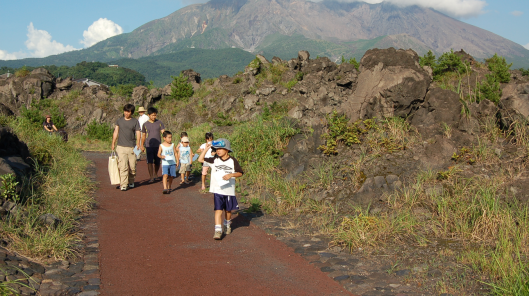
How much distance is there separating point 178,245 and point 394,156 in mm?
4750

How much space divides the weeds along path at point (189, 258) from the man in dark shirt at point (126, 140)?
1221mm

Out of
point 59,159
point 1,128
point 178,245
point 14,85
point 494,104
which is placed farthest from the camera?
point 14,85

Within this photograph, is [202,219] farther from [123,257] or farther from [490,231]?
[490,231]

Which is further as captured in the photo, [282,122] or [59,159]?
[282,122]

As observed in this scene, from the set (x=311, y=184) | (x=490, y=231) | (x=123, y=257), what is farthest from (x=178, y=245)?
(x=490, y=231)

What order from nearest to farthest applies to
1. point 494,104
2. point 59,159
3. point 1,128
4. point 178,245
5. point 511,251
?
point 511,251 → point 178,245 → point 1,128 → point 494,104 → point 59,159

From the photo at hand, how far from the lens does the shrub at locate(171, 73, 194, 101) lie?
83.5ft

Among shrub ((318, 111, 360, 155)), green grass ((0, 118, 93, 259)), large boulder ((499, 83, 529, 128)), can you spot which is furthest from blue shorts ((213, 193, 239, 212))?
large boulder ((499, 83, 529, 128))

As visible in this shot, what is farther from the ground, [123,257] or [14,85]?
[14,85]

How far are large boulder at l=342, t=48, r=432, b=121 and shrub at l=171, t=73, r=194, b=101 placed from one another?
16889mm

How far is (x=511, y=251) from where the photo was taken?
461 cm

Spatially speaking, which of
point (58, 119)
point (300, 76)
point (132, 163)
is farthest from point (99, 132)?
point (132, 163)

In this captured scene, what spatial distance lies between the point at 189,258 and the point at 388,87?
21.8 feet

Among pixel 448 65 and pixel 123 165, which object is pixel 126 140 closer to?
pixel 123 165
